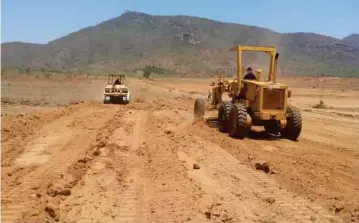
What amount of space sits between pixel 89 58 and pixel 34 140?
138679mm

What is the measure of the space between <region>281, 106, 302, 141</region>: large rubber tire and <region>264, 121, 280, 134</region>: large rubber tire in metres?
0.31

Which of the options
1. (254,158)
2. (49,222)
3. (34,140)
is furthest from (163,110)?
(49,222)

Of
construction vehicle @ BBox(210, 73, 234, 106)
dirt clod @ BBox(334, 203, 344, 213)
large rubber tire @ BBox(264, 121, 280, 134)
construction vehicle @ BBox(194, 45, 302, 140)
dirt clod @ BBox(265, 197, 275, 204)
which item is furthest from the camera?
construction vehicle @ BBox(210, 73, 234, 106)

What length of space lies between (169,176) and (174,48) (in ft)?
469

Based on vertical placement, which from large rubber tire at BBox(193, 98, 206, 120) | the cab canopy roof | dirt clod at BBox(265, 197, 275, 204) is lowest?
dirt clod at BBox(265, 197, 275, 204)

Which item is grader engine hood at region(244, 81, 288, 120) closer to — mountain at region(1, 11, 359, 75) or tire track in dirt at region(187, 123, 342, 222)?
tire track in dirt at region(187, 123, 342, 222)

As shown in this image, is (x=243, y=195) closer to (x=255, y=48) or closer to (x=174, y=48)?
(x=255, y=48)

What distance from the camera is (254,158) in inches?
437

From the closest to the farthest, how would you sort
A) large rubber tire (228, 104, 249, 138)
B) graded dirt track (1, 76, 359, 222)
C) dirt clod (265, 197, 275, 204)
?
graded dirt track (1, 76, 359, 222) → dirt clod (265, 197, 275, 204) → large rubber tire (228, 104, 249, 138)

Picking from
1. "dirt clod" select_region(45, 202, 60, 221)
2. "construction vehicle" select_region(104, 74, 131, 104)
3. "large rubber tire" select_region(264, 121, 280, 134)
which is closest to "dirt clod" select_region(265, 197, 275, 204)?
"dirt clod" select_region(45, 202, 60, 221)

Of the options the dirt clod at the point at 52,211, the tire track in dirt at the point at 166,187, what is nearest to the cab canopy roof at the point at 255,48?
the tire track in dirt at the point at 166,187

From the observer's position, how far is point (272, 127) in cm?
1556

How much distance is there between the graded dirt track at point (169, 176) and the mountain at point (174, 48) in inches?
4193

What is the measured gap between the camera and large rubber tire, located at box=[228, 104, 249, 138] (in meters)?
13.8
